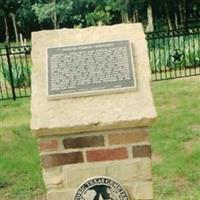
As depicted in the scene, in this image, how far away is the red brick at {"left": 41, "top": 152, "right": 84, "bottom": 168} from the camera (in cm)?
339

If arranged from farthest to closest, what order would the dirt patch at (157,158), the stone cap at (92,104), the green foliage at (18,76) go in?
the green foliage at (18,76) → the dirt patch at (157,158) → the stone cap at (92,104)

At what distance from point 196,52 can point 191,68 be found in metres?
0.63

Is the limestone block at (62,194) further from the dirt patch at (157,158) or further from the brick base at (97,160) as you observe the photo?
the dirt patch at (157,158)

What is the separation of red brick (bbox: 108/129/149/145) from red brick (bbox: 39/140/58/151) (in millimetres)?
339

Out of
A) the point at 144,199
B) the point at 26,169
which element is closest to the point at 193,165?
the point at 26,169

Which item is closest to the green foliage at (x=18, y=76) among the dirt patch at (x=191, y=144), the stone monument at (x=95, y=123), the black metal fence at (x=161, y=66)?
the black metal fence at (x=161, y=66)

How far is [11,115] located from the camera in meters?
9.12

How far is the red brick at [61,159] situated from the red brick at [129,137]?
226 millimetres

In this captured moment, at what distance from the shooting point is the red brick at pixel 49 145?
3.37 metres

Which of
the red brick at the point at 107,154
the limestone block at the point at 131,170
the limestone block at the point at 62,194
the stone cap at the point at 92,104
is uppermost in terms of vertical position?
the stone cap at the point at 92,104

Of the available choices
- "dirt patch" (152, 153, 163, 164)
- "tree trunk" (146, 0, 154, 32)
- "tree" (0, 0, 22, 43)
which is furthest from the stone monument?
"tree" (0, 0, 22, 43)

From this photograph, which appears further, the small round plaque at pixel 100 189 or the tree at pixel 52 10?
the tree at pixel 52 10

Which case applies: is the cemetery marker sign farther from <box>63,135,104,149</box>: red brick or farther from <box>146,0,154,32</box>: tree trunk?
<box>146,0,154,32</box>: tree trunk

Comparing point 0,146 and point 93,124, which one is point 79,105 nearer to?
point 93,124
